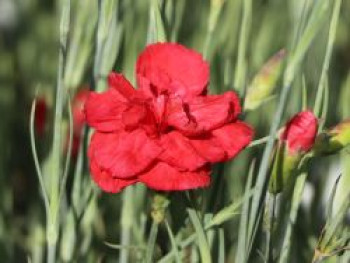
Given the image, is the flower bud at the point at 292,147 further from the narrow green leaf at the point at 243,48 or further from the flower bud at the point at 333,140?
the narrow green leaf at the point at 243,48

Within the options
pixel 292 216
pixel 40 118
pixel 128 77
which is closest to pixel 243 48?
pixel 292 216

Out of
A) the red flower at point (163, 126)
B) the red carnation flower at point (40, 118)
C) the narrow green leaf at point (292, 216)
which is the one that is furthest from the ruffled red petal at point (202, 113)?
the red carnation flower at point (40, 118)

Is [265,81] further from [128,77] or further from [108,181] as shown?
[128,77]

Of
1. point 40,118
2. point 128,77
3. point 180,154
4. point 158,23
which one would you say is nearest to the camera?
point 180,154

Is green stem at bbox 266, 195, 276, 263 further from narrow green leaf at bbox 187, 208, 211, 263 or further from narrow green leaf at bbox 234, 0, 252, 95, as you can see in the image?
narrow green leaf at bbox 234, 0, 252, 95

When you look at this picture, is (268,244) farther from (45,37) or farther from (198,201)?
(45,37)

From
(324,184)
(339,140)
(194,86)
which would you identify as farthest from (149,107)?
(324,184)
